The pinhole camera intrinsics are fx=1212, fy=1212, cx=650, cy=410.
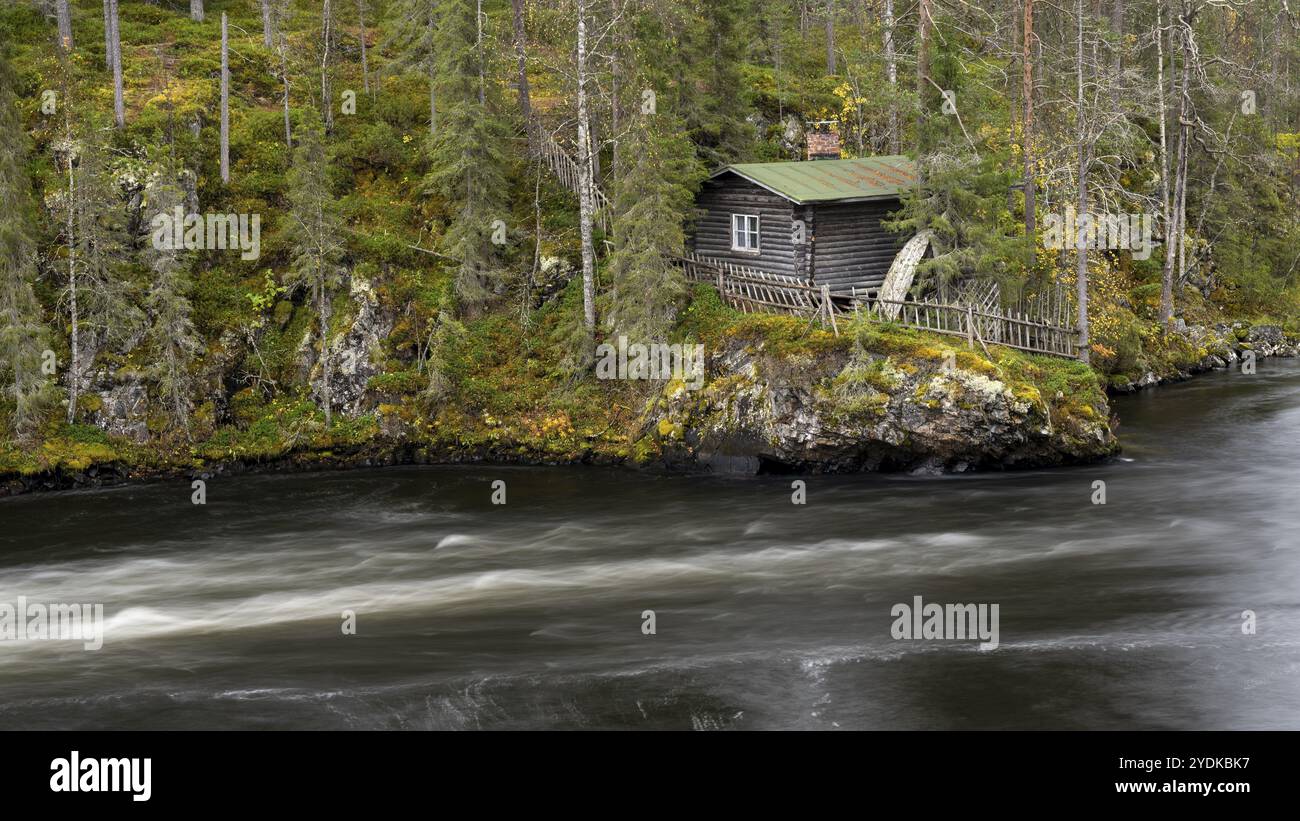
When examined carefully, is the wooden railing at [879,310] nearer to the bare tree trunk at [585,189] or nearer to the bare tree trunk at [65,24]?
the bare tree trunk at [585,189]

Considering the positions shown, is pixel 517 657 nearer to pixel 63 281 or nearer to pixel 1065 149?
pixel 63 281

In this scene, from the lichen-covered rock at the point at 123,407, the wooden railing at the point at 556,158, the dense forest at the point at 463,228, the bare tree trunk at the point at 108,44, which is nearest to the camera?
the lichen-covered rock at the point at 123,407

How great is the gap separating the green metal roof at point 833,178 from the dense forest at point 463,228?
1.18 m

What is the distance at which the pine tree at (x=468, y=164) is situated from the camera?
105 ft

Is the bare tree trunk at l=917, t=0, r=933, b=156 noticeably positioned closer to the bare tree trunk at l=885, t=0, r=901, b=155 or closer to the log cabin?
the log cabin

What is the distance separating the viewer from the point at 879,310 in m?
29.1

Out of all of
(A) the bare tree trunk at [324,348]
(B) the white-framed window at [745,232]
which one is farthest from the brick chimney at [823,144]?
(A) the bare tree trunk at [324,348]

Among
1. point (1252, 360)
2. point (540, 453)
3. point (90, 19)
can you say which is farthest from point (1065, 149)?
point (90, 19)

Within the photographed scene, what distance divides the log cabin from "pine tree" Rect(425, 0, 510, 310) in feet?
19.2

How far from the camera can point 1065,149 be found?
32844 mm

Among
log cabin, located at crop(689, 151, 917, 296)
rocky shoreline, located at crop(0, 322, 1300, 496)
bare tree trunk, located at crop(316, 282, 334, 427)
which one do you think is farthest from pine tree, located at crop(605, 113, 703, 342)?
bare tree trunk, located at crop(316, 282, 334, 427)

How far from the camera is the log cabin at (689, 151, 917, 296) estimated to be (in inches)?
1258

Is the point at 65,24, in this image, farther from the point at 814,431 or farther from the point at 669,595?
the point at 669,595
